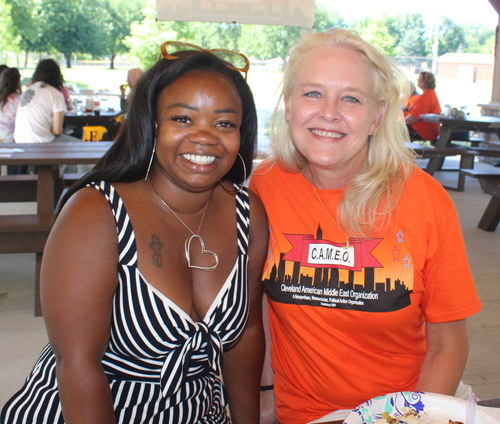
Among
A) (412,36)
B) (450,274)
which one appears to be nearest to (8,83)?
(450,274)

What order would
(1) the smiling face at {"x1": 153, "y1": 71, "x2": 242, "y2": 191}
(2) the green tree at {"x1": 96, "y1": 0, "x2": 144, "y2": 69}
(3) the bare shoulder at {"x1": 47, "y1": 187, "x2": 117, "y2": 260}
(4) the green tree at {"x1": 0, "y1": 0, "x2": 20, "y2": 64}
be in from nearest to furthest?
(3) the bare shoulder at {"x1": 47, "y1": 187, "x2": 117, "y2": 260}, (1) the smiling face at {"x1": 153, "y1": 71, "x2": 242, "y2": 191}, (4) the green tree at {"x1": 0, "y1": 0, "x2": 20, "y2": 64}, (2) the green tree at {"x1": 96, "y1": 0, "x2": 144, "y2": 69}

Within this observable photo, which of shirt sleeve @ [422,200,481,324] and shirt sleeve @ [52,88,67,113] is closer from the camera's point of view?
shirt sleeve @ [422,200,481,324]

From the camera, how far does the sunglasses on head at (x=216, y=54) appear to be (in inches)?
53.4

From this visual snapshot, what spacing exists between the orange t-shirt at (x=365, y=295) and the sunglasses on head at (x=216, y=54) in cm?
52

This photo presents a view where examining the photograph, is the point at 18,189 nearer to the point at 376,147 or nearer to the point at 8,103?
the point at 8,103

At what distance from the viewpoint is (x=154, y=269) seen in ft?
4.13

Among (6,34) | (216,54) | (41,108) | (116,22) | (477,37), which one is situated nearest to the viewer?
(216,54)

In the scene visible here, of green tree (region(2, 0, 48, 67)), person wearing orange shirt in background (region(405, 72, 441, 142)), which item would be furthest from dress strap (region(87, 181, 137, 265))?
green tree (region(2, 0, 48, 67))

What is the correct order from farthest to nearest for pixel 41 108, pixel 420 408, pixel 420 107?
pixel 420 107 → pixel 41 108 → pixel 420 408

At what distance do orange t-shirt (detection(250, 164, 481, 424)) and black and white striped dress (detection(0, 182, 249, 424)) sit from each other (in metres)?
0.24

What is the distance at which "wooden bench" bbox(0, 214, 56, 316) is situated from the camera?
3070mm

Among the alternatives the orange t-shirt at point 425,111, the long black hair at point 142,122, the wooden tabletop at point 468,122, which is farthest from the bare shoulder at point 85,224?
the orange t-shirt at point 425,111

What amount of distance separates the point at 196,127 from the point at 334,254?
0.56m

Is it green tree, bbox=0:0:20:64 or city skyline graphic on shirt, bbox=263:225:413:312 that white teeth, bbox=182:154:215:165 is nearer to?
city skyline graphic on shirt, bbox=263:225:413:312
